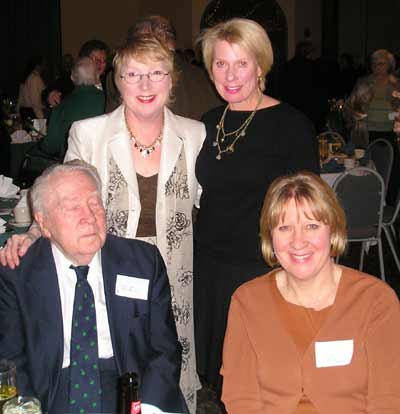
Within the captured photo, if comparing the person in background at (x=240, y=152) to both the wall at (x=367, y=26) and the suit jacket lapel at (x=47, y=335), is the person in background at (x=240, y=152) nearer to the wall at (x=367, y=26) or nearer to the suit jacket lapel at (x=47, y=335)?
the suit jacket lapel at (x=47, y=335)

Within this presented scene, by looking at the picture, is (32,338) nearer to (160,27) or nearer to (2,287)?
(2,287)

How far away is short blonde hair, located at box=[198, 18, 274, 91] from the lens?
2357 mm

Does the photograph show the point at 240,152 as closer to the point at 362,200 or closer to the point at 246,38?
the point at 246,38

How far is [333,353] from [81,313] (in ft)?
2.37

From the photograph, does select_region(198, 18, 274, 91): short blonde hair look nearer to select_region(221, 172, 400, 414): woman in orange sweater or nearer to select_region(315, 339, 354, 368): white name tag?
select_region(221, 172, 400, 414): woman in orange sweater

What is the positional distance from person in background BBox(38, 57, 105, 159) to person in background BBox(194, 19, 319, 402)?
8.16ft

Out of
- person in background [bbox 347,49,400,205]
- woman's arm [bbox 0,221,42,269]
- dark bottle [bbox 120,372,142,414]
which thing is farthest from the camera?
person in background [bbox 347,49,400,205]

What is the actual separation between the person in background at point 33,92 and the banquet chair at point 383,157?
659cm

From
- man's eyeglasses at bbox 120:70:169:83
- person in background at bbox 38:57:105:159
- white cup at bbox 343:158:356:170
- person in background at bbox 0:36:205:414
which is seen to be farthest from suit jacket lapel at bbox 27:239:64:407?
white cup at bbox 343:158:356:170

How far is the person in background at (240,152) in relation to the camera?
7.87 feet

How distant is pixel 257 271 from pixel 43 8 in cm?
1194

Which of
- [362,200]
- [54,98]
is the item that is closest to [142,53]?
[362,200]

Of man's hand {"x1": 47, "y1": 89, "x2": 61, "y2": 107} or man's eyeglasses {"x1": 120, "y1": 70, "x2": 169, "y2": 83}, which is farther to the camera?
man's hand {"x1": 47, "y1": 89, "x2": 61, "y2": 107}

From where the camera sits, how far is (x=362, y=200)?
4.53 m
